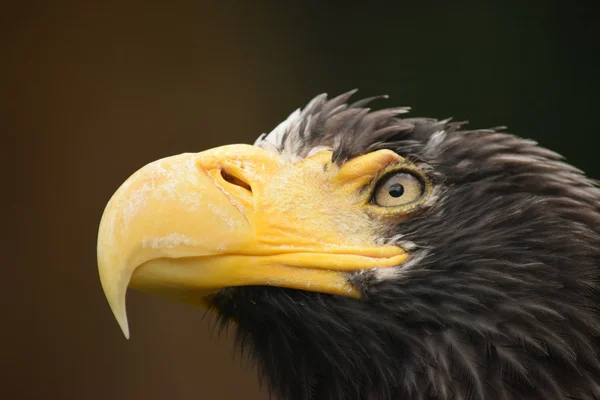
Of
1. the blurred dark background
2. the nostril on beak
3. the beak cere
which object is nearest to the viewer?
the beak cere

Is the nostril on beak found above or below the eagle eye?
above

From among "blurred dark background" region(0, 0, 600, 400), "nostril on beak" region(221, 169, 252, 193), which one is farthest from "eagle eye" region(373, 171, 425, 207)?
"blurred dark background" region(0, 0, 600, 400)

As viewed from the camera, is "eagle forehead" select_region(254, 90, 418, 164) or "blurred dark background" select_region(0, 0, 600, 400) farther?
"blurred dark background" select_region(0, 0, 600, 400)

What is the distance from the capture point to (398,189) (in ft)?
5.44

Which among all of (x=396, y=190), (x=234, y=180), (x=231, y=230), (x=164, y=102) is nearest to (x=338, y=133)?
(x=396, y=190)

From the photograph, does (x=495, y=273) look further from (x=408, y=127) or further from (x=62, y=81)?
(x=62, y=81)

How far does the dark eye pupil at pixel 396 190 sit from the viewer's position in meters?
1.66

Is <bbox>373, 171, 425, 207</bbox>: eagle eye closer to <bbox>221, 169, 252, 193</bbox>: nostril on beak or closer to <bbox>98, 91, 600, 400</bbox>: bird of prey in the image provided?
<bbox>98, 91, 600, 400</bbox>: bird of prey

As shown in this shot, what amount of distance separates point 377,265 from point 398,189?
0.59 feet

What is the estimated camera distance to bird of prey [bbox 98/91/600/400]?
4.77 ft

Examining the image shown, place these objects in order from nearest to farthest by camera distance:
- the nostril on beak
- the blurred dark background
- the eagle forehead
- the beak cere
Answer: the beak cere, the nostril on beak, the eagle forehead, the blurred dark background

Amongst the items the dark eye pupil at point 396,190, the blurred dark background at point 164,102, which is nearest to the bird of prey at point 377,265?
the dark eye pupil at point 396,190

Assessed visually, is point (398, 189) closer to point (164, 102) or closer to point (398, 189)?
point (398, 189)

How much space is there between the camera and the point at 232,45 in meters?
4.08
